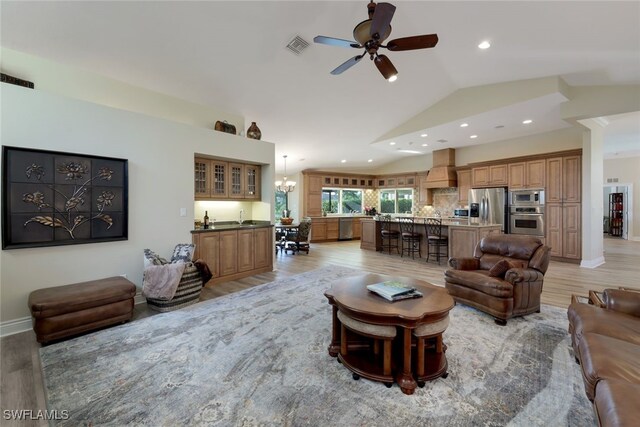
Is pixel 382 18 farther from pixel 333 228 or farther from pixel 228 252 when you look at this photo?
pixel 333 228

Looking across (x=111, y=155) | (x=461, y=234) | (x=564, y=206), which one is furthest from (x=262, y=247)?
(x=564, y=206)

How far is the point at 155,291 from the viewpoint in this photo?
3334mm

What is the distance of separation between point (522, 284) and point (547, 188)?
4771 millimetres

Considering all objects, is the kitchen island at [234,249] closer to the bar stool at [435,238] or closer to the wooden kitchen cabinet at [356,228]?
the bar stool at [435,238]

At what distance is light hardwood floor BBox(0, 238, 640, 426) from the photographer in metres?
2.03

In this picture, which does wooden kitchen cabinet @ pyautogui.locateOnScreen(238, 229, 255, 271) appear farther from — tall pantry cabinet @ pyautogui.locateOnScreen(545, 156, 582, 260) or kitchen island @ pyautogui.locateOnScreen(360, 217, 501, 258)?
tall pantry cabinet @ pyautogui.locateOnScreen(545, 156, 582, 260)

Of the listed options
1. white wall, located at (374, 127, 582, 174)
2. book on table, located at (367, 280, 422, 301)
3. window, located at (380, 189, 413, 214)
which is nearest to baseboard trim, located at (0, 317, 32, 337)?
book on table, located at (367, 280, 422, 301)

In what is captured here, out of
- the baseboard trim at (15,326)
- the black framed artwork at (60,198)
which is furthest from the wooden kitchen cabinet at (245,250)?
the baseboard trim at (15,326)

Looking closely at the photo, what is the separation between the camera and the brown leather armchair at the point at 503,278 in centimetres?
302

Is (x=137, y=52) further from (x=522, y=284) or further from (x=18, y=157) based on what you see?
(x=522, y=284)

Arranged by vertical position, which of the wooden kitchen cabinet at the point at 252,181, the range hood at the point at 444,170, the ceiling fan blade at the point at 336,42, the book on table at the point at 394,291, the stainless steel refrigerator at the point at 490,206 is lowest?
the book on table at the point at 394,291

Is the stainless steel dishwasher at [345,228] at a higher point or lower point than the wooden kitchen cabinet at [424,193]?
lower

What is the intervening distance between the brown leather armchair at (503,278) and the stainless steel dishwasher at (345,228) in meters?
6.59

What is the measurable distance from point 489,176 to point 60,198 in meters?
8.79
